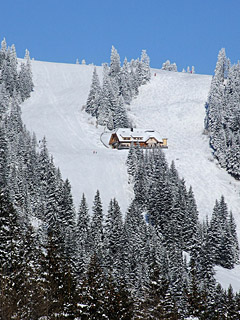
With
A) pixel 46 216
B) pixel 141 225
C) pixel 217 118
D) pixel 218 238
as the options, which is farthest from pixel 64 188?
pixel 217 118

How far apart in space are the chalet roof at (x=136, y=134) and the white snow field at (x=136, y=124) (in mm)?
5217

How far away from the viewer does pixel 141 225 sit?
2965 inches

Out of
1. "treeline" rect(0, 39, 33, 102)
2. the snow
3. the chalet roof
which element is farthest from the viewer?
"treeline" rect(0, 39, 33, 102)

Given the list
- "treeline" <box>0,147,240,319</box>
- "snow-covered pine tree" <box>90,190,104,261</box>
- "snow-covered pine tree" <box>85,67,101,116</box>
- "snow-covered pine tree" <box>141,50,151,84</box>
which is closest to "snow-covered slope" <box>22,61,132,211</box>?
"snow-covered pine tree" <box>85,67,101,116</box>

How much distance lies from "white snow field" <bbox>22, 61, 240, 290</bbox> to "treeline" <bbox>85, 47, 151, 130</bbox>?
342 cm

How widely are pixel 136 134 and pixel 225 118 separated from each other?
26.8 metres

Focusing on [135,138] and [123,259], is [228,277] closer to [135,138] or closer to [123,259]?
[123,259]

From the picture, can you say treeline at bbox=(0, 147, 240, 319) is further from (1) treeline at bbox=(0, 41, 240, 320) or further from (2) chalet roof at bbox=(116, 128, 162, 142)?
(2) chalet roof at bbox=(116, 128, 162, 142)

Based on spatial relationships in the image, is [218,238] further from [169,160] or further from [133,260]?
[169,160]

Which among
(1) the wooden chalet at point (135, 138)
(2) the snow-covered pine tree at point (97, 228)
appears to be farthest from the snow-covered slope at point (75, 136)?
(2) the snow-covered pine tree at point (97, 228)

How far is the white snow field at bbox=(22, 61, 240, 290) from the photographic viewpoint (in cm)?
10294

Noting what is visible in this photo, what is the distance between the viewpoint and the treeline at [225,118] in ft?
388

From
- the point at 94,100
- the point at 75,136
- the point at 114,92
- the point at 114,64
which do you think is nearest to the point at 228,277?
the point at 75,136

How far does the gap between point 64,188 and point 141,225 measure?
53.2ft
